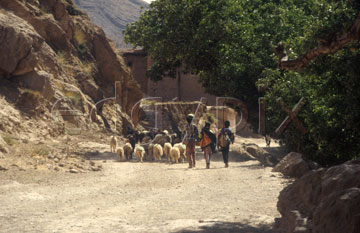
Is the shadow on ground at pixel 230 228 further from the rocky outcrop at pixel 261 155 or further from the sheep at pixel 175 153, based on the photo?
the rocky outcrop at pixel 261 155

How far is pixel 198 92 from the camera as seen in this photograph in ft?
118

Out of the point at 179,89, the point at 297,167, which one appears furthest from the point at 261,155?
the point at 179,89

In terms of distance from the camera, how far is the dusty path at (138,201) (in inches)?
260

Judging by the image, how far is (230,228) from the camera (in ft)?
21.1

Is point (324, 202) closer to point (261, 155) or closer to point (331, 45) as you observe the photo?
point (331, 45)

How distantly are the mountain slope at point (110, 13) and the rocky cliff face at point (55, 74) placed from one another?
5500 cm

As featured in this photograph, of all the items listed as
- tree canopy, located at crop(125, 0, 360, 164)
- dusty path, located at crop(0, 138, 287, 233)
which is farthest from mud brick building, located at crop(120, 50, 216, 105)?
dusty path, located at crop(0, 138, 287, 233)

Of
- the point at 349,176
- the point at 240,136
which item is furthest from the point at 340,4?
the point at 240,136

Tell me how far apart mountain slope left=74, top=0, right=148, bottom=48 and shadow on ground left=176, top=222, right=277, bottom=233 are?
79447 millimetres

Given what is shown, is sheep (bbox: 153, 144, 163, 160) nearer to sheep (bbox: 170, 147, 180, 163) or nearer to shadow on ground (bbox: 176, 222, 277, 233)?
sheep (bbox: 170, 147, 180, 163)

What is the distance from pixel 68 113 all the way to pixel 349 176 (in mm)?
17905

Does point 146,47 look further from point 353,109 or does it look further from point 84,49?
point 353,109

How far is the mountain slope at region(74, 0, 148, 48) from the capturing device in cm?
8854

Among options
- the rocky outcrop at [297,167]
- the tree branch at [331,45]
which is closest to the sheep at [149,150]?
the rocky outcrop at [297,167]
